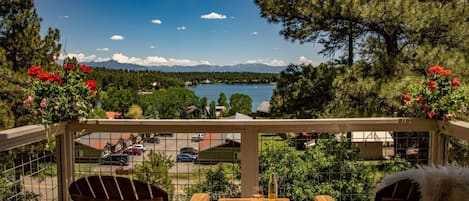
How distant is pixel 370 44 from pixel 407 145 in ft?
16.7

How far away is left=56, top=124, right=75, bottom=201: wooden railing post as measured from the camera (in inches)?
116

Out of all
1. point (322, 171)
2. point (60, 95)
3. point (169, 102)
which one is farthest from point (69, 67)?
point (169, 102)

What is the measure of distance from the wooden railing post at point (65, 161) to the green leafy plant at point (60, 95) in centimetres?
17

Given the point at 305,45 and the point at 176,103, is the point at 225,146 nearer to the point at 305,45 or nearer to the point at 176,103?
the point at 176,103

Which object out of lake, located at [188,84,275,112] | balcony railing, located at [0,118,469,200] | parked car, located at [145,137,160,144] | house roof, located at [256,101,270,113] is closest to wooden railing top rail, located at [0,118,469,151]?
balcony railing, located at [0,118,469,200]

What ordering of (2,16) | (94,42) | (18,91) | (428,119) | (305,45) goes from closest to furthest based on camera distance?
(428,119) → (18,91) → (2,16) → (305,45) → (94,42)

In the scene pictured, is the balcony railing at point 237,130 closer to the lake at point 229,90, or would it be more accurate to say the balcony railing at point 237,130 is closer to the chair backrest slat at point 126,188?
the chair backrest slat at point 126,188

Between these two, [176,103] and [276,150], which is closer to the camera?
[276,150]

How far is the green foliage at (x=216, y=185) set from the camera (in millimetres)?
3037

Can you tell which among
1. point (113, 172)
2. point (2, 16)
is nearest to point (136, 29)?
point (2, 16)

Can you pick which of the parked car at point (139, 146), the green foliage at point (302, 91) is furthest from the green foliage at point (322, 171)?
the green foliage at point (302, 91)

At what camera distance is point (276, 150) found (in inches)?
119

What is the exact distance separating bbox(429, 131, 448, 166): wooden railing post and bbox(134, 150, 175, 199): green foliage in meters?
2.08

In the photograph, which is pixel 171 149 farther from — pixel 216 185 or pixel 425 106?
pixel 425 106
